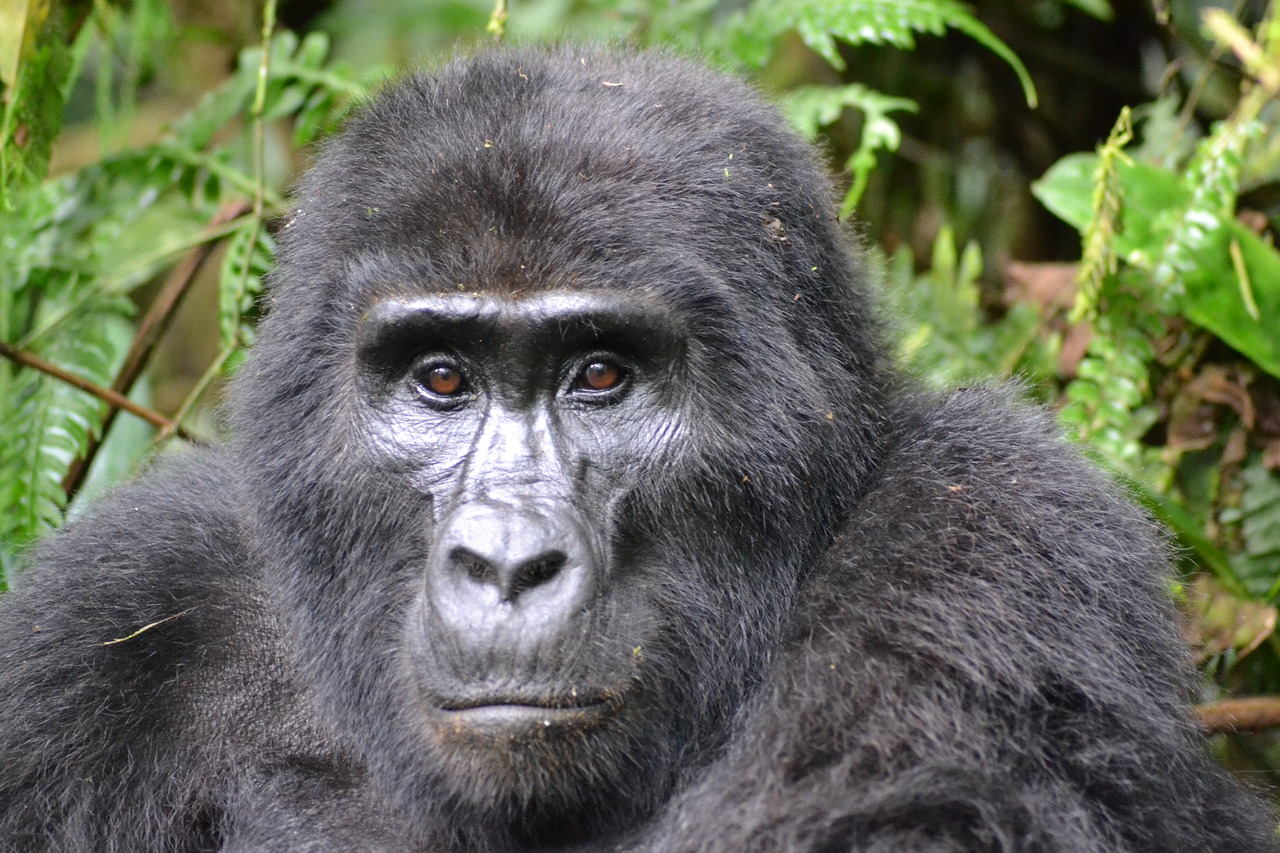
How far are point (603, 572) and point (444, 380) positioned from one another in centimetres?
52

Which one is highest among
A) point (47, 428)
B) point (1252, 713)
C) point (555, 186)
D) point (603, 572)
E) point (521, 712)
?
point (555, 186)

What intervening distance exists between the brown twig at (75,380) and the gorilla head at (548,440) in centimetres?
133

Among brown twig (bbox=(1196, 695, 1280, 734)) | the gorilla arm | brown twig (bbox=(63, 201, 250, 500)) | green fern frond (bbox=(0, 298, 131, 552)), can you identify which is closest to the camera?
the gorilla arm

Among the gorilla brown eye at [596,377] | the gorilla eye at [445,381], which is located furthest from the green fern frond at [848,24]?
the gorilla eye at [445,381]

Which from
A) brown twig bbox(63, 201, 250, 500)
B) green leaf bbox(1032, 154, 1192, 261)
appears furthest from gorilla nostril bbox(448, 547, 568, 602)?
green leaf bbox(1032, 154, 1192, 261)

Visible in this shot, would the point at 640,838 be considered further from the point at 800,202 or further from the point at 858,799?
the point at 800,202

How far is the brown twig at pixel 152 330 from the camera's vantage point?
414 cm

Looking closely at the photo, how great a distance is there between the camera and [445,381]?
8.89 ft

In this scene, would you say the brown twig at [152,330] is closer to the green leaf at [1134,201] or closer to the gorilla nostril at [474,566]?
the gorilla nostril at [474,566]

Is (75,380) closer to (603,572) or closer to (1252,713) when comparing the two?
(603,572)

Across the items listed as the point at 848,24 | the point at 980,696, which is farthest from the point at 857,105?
the point at 980,696

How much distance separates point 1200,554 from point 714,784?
2130 mm

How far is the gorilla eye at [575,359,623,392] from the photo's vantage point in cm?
269

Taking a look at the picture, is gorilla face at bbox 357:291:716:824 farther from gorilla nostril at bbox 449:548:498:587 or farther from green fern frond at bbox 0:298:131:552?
green fern frond at bbox 0:298:131:552
